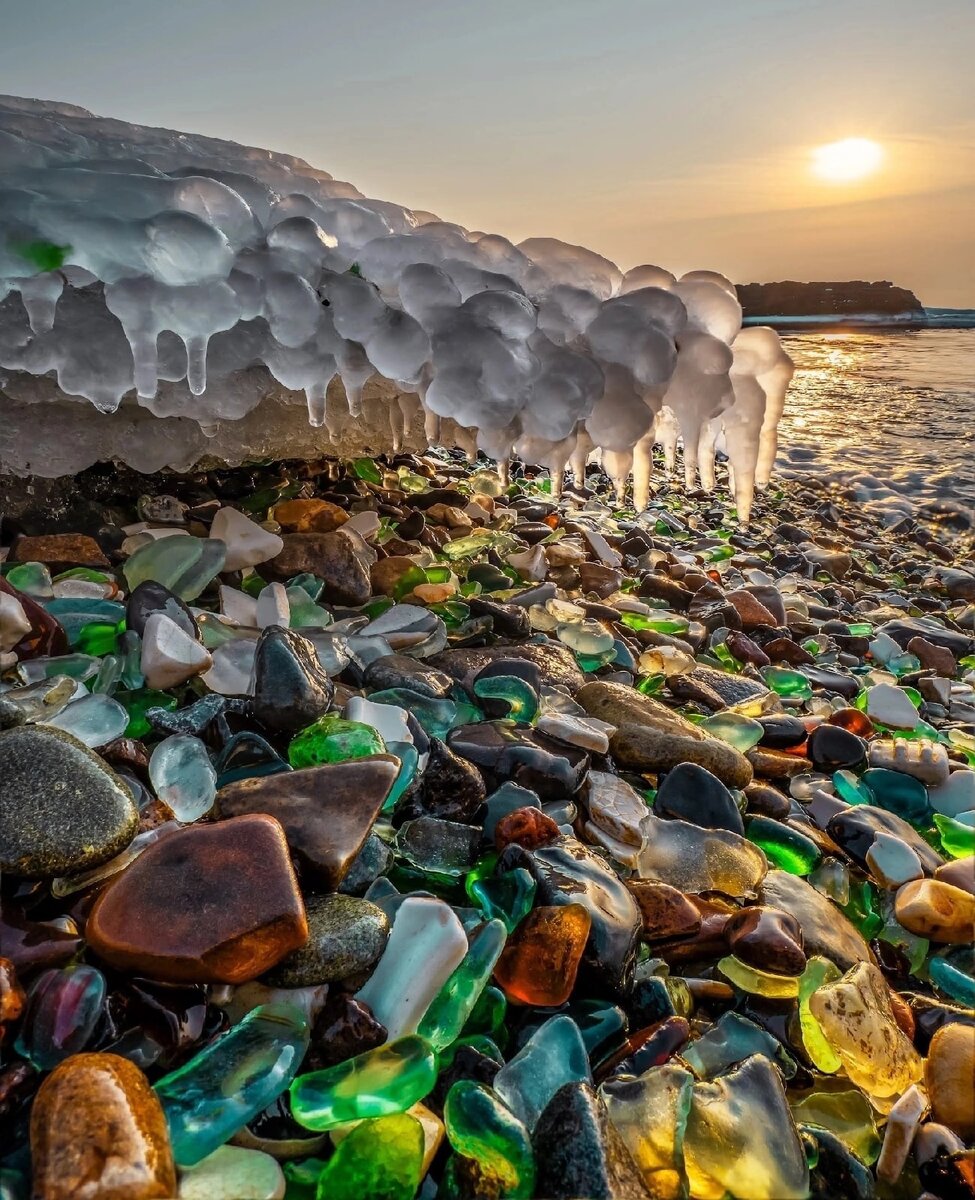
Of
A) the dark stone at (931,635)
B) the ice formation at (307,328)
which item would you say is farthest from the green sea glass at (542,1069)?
the dark stone at (931,635)

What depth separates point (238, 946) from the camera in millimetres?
903

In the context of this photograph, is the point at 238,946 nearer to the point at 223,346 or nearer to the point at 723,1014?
the point at 723,1014

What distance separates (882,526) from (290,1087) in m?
5.78

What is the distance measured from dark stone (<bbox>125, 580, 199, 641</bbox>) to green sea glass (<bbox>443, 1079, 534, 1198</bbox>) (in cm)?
108

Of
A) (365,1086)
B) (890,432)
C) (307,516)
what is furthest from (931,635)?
(890,432)

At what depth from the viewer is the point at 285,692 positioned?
54.8 inches

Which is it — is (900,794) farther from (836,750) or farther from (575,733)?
(575,733)

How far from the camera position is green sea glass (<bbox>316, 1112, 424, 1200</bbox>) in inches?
31.6

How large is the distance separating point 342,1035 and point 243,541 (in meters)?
1.42

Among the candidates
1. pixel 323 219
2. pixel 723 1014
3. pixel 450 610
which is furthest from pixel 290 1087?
pixel 323 219

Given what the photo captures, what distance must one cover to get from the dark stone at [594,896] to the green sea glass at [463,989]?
0.39ft

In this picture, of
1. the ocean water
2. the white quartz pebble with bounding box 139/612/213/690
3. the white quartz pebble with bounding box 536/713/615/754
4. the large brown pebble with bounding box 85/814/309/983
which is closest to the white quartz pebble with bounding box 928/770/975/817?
the white quartz pebble with bounding box 536/713/615/754

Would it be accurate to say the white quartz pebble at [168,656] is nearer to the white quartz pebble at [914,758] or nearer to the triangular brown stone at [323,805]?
the triangular brown stone at [323,805]

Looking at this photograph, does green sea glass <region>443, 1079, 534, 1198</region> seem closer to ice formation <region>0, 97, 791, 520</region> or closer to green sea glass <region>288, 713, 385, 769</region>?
green sea glass <region>288, 713, 385, 769</region>
